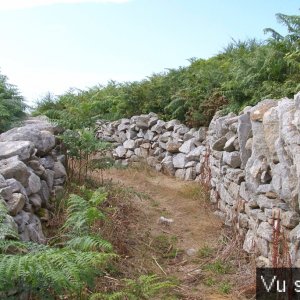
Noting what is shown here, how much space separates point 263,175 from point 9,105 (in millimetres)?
4697

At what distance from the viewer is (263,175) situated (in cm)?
454

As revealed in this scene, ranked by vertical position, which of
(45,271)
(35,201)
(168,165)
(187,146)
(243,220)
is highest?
(187,146)

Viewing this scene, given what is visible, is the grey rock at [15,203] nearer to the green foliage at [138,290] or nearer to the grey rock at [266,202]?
the green foliage at [138,290]

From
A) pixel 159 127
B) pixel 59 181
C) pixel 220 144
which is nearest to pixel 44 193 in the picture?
pixel 59 181

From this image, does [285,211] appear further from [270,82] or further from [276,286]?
[270,82]

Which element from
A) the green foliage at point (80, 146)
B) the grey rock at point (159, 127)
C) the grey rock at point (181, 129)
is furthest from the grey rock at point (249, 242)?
the grey rock at point (159, 127)

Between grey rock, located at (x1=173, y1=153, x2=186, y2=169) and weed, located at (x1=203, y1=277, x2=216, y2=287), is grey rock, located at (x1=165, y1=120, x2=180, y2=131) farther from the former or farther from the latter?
weed, located at (x1=203, y1=277, x2=216, y2=287)

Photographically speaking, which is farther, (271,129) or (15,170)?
(15,170)

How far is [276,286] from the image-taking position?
12.9ft

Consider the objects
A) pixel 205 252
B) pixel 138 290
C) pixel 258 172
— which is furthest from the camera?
pixel 205 252

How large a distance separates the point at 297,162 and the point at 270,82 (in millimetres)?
3751

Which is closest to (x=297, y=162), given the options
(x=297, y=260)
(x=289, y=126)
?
(x=289, y=126)

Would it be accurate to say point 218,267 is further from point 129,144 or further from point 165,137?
point 129,144

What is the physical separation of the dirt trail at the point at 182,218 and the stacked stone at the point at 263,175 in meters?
0.40
